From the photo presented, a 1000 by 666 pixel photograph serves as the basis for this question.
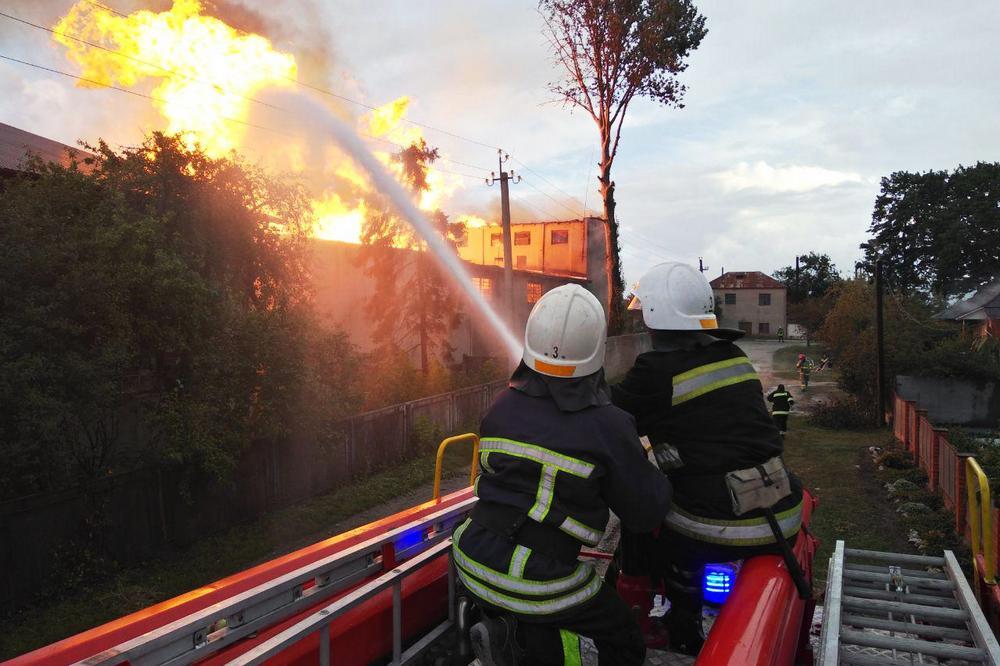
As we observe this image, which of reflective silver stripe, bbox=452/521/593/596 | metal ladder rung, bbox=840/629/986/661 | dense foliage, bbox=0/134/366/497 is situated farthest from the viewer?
dense foliage, bbox=0/134/366/497

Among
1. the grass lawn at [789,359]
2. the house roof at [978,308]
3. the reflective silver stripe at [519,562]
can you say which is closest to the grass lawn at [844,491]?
the reflective silver stripe at [519,562]

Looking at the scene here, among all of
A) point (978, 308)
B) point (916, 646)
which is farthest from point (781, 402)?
point (978, 308)

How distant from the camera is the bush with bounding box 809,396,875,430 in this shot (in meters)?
17.5

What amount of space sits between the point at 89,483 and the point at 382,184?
450 inches

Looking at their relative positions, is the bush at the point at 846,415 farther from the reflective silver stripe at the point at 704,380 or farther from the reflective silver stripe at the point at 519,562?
the reflective silver stripe at the point at 519,562

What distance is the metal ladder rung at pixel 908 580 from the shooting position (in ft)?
10.5

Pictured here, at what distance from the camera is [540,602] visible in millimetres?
2092

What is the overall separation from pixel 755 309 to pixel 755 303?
2.17 feet

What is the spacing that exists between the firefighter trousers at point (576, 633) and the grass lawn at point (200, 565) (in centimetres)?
606

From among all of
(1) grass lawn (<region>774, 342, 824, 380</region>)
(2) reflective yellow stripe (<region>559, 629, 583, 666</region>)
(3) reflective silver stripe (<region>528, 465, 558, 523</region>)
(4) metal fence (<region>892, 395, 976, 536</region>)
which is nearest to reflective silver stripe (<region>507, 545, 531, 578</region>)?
(3) reflective silver stripe (<region>528, 465, 558, 523</region>)

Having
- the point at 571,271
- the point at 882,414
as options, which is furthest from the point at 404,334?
the point at 571,271

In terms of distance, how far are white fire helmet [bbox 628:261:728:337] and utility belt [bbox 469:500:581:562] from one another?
1.19 m

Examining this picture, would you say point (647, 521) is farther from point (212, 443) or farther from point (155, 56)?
point (155, 56)

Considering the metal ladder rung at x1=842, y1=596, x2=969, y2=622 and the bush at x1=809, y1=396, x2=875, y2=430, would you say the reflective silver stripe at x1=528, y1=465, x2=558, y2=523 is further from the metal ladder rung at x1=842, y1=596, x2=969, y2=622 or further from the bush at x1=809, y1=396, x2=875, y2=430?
the bush at x1=809, y1=396, x2=875, y2=430
